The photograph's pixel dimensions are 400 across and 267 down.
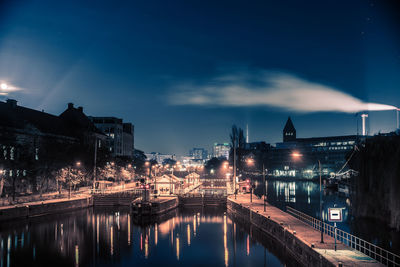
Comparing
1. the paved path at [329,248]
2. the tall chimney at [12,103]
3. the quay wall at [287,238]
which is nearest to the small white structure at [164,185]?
the quay wall at [287,238]

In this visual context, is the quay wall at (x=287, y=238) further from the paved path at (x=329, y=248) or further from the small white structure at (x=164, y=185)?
the small white structure at (x=164, y=185)

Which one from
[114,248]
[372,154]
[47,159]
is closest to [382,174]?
[372,154]

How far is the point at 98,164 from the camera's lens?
97.1 m

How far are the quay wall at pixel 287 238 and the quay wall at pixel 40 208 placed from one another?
33545 millimetres

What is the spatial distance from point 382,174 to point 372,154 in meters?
4.03

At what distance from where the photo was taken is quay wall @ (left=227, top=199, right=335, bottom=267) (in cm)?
2894

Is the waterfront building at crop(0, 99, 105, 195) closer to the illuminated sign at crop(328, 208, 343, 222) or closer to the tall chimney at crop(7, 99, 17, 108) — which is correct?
the tall chimney at crop(7, 99, 17, 108)

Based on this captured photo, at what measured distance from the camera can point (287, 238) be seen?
127 feet

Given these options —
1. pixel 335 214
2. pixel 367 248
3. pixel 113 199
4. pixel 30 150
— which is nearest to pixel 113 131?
pixel 30 150

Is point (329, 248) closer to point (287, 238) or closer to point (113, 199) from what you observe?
point (287, 238)

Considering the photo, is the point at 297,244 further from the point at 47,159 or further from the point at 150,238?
the point at 47,159

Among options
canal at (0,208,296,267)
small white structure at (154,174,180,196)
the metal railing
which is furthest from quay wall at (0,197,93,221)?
the metal railing

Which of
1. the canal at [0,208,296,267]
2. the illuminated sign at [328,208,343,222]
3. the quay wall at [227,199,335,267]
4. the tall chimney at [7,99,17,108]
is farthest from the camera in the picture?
the tall chimney at [7,99,17,108]

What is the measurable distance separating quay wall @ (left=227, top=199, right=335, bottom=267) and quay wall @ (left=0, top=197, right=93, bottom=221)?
33545mm
